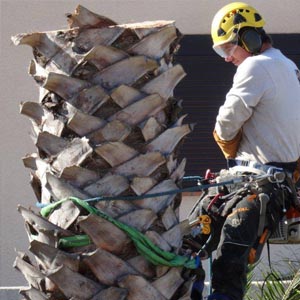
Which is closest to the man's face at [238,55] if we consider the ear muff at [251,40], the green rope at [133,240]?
the ear muff at [251,40]

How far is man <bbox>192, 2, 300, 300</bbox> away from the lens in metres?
6.07

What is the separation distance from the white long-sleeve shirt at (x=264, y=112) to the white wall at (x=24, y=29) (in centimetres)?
396

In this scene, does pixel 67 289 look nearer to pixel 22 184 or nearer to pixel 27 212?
pixel 27 212

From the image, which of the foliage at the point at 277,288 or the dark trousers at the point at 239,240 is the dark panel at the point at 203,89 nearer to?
the foliage at the point at 277,288

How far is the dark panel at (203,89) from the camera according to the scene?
10.2 metres

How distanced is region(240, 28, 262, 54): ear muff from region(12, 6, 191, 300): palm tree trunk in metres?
1.55

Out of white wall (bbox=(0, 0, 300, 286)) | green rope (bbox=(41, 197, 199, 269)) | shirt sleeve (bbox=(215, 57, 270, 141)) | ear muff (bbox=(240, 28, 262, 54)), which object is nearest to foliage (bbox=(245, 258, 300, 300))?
shirt sleeve (bbox=(215, 57, 270, 141))

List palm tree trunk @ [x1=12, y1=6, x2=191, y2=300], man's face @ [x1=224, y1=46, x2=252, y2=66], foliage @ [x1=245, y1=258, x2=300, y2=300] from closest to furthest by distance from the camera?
palm tree trunk @ [x1=12, y1=6, x2=191, y2=300]
man's face @ [x1=224, y1=46, x2=252, y2=66]
foliage @ [x1=245, y1=258, x2=300, y2=300]

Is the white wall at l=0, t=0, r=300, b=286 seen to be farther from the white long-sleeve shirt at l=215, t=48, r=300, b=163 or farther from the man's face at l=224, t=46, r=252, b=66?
the white long-sleeve shirt at l=215, t=48, r=300, b=163

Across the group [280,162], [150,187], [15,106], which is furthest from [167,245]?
[15,106]

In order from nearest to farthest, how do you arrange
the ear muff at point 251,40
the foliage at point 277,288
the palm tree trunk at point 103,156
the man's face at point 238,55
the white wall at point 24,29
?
→ the palm tree trunk at point 103,156 → the ear muff at point 251,40 → the man's face at point 238,55 → the foliage at point 277,288 → the white wall at point 24,29

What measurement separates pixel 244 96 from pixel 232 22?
2.09ft

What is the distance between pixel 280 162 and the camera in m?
6.33

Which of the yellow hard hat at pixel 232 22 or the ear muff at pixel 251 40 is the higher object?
the yellow hard hat at pixel 232 22
